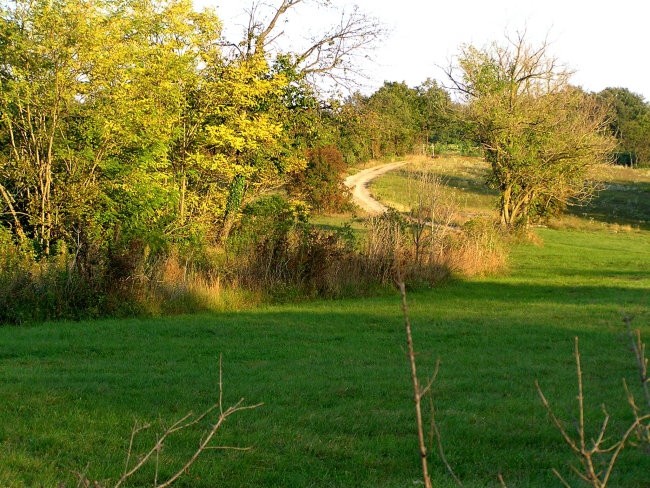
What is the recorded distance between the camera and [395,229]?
2172 cm

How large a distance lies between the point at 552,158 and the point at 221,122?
19.2 meters

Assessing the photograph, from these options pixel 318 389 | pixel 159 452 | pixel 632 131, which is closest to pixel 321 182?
pixel 318 389

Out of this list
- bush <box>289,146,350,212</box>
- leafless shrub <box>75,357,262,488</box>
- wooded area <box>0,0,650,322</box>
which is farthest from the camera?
bush <box>289,146,350,212</box>

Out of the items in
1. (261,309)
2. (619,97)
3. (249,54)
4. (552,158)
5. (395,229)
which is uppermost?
(619,97)

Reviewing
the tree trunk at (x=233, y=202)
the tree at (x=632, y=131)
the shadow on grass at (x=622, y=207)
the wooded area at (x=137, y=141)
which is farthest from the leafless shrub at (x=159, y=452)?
the tree at (x=632, y=131)

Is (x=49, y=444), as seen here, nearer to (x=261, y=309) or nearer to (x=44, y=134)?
(x=261, y=309)

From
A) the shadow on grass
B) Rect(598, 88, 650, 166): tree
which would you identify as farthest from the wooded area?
Rect(598, 88, 650, 166): tree

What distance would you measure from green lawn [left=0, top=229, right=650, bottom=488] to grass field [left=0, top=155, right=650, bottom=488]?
3cm

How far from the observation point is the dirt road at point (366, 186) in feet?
170

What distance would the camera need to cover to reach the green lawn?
6.20m

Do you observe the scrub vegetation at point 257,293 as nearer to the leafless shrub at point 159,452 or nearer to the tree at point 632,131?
the leafless shrub at point 159,452

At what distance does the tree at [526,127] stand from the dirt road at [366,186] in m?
7.48

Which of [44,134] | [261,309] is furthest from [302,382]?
[44,134]

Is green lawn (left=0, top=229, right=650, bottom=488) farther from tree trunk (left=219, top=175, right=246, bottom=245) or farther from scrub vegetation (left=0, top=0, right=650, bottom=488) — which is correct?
tree trunk (left=219, top=175, right=246, bottom=245)
